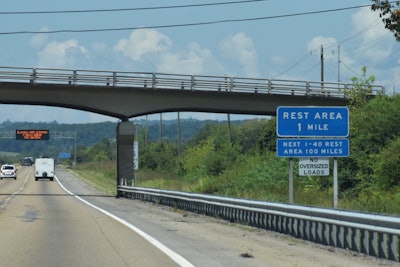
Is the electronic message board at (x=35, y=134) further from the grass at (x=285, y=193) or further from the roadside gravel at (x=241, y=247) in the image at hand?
the roadside gravel at (x=241, y=247)

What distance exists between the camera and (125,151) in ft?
160

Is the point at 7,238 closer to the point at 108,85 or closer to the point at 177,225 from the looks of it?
the point at 177,225

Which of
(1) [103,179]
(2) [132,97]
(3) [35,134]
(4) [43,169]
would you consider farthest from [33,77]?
(3) [35,134]

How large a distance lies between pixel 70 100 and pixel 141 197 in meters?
10.3

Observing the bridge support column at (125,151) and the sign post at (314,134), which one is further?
the bridge support column at (125,151)

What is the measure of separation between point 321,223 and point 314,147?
5135 millimetres

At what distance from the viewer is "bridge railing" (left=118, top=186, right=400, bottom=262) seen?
13.0 m

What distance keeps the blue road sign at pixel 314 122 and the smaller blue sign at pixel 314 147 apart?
0.20 meters

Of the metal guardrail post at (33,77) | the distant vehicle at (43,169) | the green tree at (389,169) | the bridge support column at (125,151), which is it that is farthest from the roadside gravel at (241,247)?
the distant vehicle at (43,169)

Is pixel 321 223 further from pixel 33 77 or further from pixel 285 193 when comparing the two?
pixel 33 77

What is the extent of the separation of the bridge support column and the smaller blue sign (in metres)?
27.9

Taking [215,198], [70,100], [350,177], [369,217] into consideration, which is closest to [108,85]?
[70,100]

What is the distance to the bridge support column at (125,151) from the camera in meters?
48.3

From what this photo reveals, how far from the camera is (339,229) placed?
15164 mm
